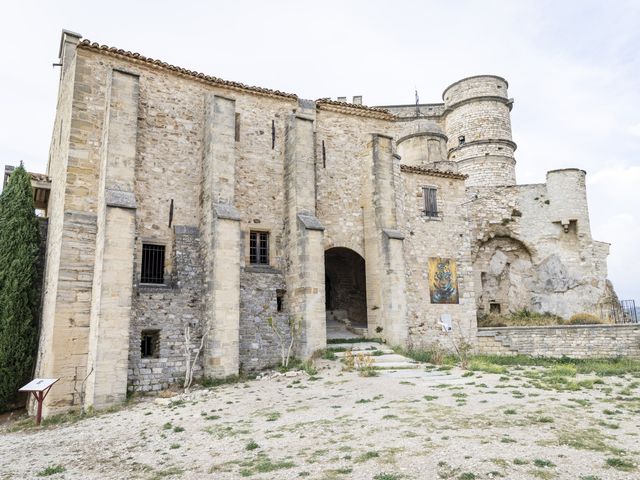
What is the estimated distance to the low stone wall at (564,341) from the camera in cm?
1772

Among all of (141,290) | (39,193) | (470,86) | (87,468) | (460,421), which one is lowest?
(87,468)

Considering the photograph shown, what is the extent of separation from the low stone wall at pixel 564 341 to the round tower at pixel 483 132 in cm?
1194

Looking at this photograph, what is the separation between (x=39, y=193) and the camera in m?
17.8

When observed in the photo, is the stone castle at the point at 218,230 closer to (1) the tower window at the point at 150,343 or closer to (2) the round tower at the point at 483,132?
(1) the tower window at the point at 150,343

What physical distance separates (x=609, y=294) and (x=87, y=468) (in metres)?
24.8

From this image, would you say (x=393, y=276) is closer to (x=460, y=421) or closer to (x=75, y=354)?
(x=460, y=421)

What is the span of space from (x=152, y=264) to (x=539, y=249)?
19.3 m

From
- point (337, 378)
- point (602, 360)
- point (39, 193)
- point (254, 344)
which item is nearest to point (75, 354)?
point (254, 344)

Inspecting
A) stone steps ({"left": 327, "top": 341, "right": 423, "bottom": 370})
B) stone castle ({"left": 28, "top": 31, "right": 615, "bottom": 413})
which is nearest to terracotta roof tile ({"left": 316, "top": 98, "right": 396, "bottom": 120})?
stone castle ({"left": 28, "top": 31, "right": 615, "bottom": 413})

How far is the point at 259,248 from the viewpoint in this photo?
53.5ft

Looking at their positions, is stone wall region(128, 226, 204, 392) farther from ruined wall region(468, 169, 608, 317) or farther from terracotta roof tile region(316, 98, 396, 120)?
ruined wall region(468, 169, 608, 317)

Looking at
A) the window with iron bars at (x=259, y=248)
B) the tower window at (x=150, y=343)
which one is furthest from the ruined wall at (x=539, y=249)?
the tower window at (x=150, y=343)

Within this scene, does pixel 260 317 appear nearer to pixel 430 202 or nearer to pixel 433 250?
pixel 433 250

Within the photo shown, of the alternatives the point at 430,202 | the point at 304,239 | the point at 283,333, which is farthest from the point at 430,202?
the point at 283,333
